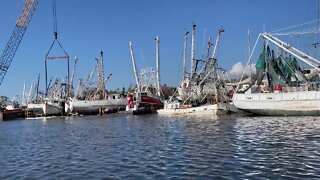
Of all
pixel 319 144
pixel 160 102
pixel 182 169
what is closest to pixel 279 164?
pixel 182 169

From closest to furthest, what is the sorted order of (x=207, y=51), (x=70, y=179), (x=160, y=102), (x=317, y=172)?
1. (x=317, y=172)
2. (x=70, y=179)
3. (x=207, y=51)
4. (x=160, y=102)

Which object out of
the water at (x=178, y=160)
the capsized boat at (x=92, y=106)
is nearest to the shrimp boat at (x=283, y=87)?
the water at (x=178, y=160)

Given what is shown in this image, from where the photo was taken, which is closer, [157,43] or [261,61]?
[261,61]

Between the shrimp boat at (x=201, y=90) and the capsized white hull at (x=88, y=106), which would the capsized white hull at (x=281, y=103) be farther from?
the capsized white hull at (x=88, y=106)

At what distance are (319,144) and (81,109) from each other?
410 feet

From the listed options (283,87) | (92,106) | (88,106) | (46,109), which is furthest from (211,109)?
(46,109)

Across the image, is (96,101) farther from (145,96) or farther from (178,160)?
(178,160)

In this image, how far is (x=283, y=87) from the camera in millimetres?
81062

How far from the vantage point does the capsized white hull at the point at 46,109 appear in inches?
5866

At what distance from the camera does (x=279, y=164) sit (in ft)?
80.7

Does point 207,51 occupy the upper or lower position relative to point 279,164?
upper

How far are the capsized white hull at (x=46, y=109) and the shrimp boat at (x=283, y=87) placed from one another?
8397 centimetres

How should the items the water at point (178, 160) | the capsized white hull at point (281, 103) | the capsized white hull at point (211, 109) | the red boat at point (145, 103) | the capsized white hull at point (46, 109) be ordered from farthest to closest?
the capsized white hull at point (46, 109) → the red boat at point (145, 103) → the capsized white hull at point (211, 109) → the capsized white hull at point (281, 103) → the water at point (178, 160)

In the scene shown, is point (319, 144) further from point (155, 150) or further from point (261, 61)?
point (261, 61)
